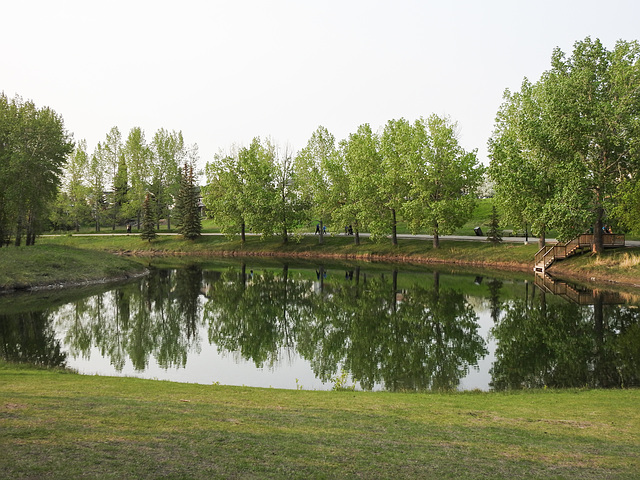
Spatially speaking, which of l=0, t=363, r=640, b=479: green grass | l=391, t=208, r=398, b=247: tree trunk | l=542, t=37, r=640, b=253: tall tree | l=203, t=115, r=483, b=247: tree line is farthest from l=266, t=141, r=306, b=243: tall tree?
l=0, t=363, r=640, b=479: green grass

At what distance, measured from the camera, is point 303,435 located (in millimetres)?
8266

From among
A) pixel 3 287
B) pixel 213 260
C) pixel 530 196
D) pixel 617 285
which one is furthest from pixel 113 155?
pixel 617 285

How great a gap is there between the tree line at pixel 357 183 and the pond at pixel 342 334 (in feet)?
52.1

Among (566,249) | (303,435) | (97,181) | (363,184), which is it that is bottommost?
(303,435)

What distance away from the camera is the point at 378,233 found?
56344 mm

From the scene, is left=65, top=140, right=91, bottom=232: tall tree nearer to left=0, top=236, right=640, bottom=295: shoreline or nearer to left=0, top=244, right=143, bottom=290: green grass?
left=0, top=236, right=640, bottom=295: shoreline

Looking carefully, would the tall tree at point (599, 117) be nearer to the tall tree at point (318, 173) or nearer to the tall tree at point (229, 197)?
the tall tree at point (318, 173)

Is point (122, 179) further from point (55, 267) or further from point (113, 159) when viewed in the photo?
point (55, 267)

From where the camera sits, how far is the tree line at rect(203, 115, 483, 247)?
52.2 m

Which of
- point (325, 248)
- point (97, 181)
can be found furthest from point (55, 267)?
point (97, 181)

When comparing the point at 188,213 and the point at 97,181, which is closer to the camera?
the point at 188,213

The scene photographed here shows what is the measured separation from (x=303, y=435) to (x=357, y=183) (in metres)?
50.5

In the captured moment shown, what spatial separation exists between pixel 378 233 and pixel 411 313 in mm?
29971

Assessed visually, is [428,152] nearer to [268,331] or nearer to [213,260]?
[213,260]
